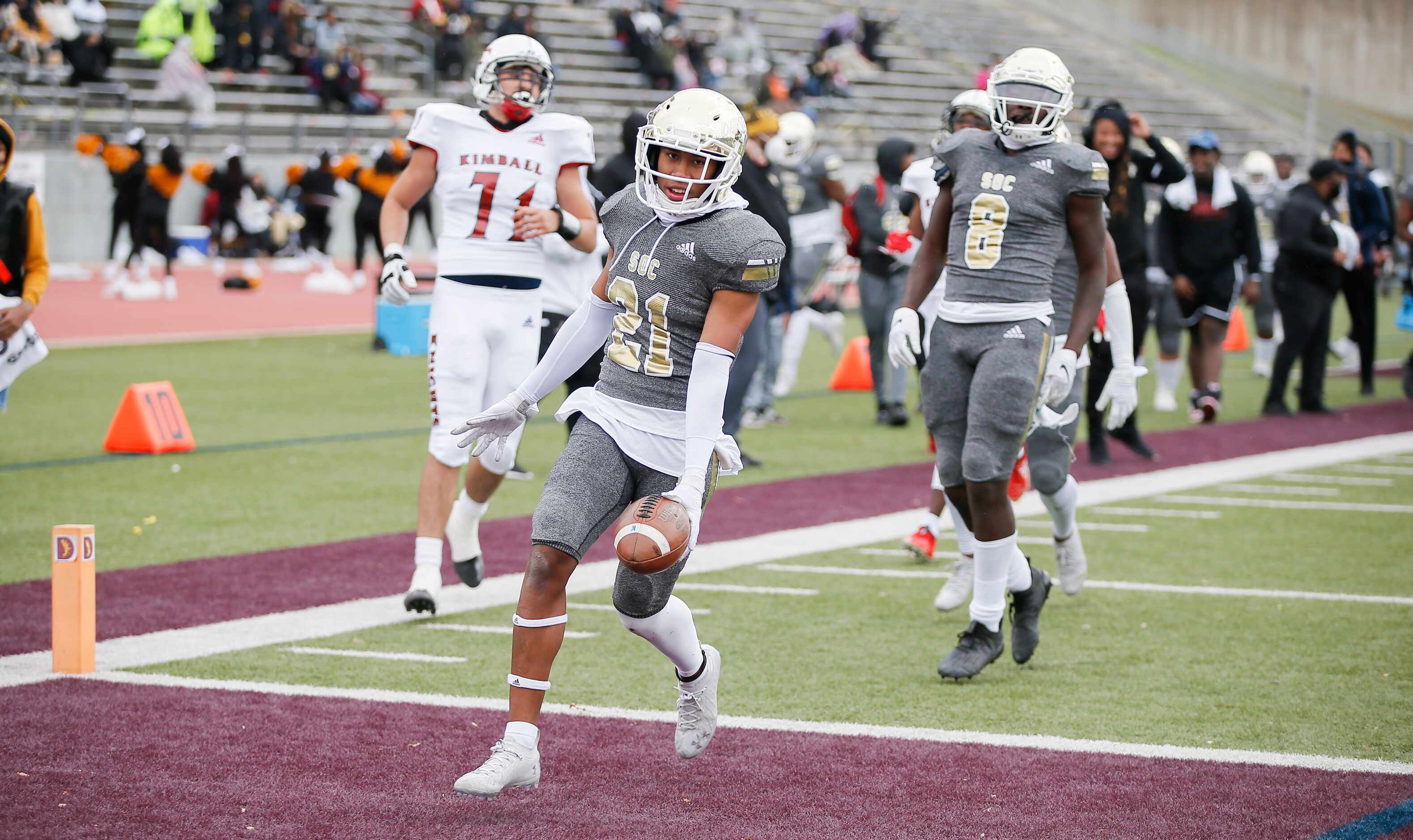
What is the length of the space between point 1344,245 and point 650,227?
10859 mm

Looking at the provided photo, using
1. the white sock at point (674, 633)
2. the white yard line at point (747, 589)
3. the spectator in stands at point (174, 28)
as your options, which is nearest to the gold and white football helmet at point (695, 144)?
the white sock at point (674, 633)

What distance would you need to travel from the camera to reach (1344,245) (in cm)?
1405

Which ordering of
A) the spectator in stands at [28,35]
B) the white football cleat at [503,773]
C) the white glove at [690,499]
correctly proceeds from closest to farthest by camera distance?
the white football cleat at [503,773] → the white glove at [690,499] → the spectator in stands at [28,35]

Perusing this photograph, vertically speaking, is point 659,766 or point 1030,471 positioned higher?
point 1030,471

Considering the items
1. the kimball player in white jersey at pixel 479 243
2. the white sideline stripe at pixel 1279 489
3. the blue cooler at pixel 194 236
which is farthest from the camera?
the blue cooler at pixel 194 236

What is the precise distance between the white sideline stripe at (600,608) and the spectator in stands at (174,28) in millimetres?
Answer: 23065

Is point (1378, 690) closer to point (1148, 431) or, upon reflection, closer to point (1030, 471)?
point (1030, 471)

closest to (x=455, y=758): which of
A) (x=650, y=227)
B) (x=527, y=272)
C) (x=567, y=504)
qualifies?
(x=567, y=504)

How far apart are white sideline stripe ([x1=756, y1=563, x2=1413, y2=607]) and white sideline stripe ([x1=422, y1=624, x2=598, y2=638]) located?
1.42 m

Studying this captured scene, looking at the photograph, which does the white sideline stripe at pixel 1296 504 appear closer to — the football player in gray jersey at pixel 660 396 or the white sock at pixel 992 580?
the white sock at pixel 992 580

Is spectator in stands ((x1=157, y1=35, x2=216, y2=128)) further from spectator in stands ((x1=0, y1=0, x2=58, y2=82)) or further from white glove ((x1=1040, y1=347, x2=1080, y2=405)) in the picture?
white glove ((x1=1040, y1=347, x2=1080, y2=405))

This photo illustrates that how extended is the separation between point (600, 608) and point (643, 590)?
2.39 meters

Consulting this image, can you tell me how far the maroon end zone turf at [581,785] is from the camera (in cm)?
421

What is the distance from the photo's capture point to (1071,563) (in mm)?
6938
